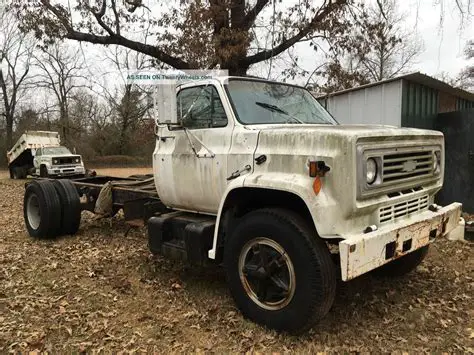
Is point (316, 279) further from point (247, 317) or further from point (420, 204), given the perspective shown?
point (420, 204)

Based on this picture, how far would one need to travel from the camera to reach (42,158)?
2078cm

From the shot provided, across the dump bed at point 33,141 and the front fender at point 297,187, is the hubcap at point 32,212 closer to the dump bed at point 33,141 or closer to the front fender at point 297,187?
the front fender at point 297,187

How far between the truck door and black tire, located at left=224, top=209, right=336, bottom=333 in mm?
659

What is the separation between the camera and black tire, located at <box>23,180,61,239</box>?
661 cm

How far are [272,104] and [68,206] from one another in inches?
154

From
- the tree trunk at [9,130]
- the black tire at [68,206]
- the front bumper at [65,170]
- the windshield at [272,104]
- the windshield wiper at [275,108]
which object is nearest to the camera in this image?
the windshield at [272,104]

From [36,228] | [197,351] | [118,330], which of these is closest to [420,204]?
[197,351]

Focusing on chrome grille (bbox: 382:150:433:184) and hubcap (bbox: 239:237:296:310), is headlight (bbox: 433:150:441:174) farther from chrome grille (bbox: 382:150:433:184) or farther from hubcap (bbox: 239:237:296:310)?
hubcap (bbox: 239:237:296:310)

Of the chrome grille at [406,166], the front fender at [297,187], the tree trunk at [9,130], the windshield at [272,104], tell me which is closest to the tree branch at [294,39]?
the windshield at [272,104]

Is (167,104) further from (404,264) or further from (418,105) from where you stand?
(418,105)

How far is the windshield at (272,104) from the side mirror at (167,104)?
56 centimetres

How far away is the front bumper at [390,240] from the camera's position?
10.2 feet

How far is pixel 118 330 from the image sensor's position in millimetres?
3840

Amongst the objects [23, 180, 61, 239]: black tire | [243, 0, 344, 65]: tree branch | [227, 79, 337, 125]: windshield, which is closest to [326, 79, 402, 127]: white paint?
[243, 0, 344, 65]: tree branch
